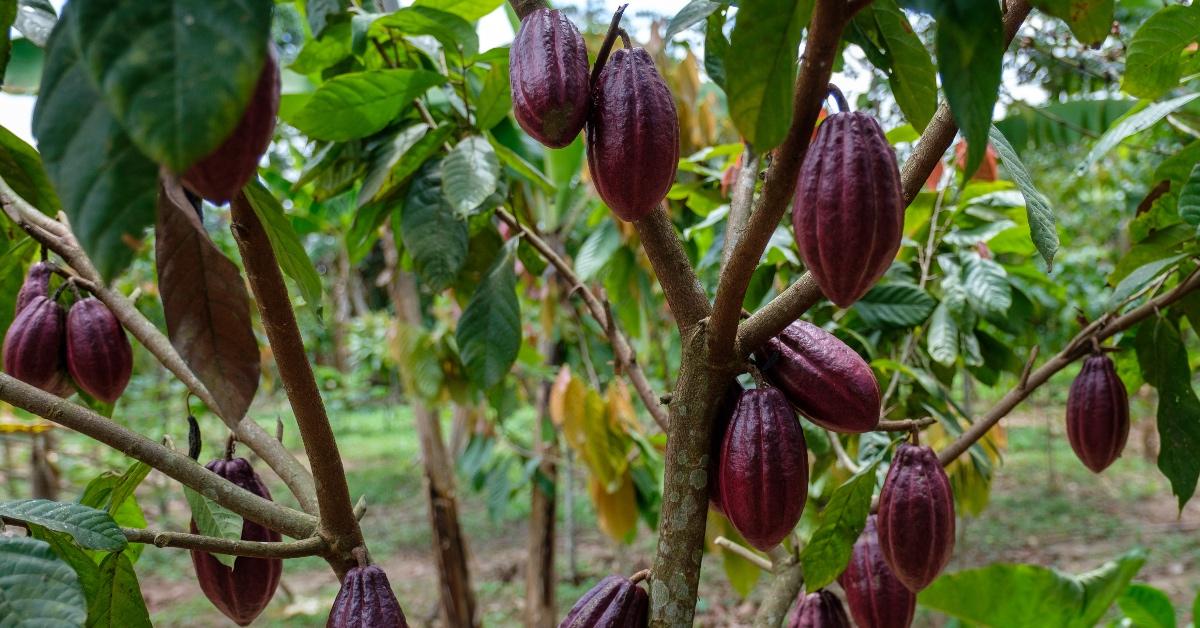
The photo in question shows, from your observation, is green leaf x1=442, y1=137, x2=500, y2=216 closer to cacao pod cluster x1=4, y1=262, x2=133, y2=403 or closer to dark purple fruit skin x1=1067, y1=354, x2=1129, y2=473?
Answer: cacao pod cluster x1=4, y1=262, x2=133, y2=403

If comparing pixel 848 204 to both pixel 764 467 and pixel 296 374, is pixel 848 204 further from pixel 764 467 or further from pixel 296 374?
pixel 296 374

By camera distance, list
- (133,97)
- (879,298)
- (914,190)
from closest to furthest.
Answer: (133,97), (914,190), (879,298)

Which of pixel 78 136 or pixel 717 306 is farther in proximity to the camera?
pixel 717 306

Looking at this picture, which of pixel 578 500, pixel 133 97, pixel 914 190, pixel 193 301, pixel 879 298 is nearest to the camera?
pixel 133 97

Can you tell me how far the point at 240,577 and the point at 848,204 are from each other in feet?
1.80

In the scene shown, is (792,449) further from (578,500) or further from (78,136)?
(578,500)

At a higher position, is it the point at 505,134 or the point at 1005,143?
the point at 505,134

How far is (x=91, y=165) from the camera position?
31cm

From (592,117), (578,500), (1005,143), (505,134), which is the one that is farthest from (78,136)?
(578,500)

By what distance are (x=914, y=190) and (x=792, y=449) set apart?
0.18 meters

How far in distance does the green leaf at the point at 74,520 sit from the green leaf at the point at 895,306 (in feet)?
3.06

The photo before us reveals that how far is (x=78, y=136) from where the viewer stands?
313 millimetres

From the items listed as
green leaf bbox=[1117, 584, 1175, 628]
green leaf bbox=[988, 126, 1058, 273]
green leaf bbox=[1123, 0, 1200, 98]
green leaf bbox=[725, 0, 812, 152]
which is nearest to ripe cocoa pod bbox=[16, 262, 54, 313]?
green leaf bbox=[725, 0, 812, 152]

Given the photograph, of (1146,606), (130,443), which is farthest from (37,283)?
(1146,606)
